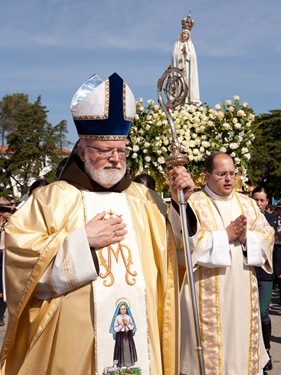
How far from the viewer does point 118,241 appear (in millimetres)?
3404

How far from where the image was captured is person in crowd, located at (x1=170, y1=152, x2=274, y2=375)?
4742 millimetres

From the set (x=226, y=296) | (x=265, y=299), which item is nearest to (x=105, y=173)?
(x=226, y=296)

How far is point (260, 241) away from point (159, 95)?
168cm

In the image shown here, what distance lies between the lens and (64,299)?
3.28 meters

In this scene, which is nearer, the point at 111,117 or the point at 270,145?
the point at 111,117

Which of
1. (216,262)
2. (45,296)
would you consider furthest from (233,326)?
(45,296)

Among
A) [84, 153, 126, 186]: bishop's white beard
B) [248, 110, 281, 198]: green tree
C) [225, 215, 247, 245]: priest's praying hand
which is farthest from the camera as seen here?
[248, 110, 281, 198]: green tree

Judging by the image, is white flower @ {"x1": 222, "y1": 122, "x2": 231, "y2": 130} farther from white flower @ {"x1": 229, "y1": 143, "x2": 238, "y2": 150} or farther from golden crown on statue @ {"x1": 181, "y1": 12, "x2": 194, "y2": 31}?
golden crown on statue @ {"x1": 181, "y1": 12, "x2": 194, "y2": 31}

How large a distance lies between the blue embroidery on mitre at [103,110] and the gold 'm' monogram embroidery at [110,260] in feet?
2.15

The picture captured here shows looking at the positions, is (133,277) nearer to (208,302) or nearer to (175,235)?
(175,235)

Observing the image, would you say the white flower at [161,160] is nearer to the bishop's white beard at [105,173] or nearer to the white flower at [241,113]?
A: the white flower at [241,113]

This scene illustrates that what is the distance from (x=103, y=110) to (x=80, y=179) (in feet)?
1.42

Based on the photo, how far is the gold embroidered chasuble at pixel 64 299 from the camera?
10.7 feet

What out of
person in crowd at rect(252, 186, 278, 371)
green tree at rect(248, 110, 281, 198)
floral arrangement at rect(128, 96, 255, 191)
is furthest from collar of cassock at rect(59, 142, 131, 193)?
green tree at rect(248, 110, 281, 198)
